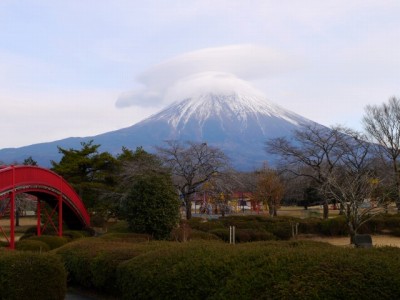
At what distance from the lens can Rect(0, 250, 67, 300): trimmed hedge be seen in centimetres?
782

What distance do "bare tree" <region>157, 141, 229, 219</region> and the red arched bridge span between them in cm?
872

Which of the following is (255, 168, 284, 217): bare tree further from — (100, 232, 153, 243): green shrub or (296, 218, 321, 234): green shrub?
(100, 232, 153, 243): green shrub

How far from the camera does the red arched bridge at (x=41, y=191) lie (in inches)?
751

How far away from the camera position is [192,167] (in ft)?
118

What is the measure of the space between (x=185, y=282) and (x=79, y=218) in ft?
76.5

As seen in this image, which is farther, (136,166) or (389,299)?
(136,166)

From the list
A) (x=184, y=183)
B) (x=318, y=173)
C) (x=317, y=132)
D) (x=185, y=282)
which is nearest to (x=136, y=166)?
(x=184, y=183)

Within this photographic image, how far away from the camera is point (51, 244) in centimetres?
1914

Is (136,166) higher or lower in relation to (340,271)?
higher

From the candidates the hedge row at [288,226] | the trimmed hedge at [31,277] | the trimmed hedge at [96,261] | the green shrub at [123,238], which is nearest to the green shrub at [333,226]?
the hedge row at [288,226]

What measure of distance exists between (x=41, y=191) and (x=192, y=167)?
14992mm

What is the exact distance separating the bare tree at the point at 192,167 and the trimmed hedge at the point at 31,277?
26917 mm

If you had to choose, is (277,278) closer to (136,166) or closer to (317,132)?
(136,166)

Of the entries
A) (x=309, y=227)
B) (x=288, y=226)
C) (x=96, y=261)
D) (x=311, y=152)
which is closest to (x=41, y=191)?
(x=288, y=226)
